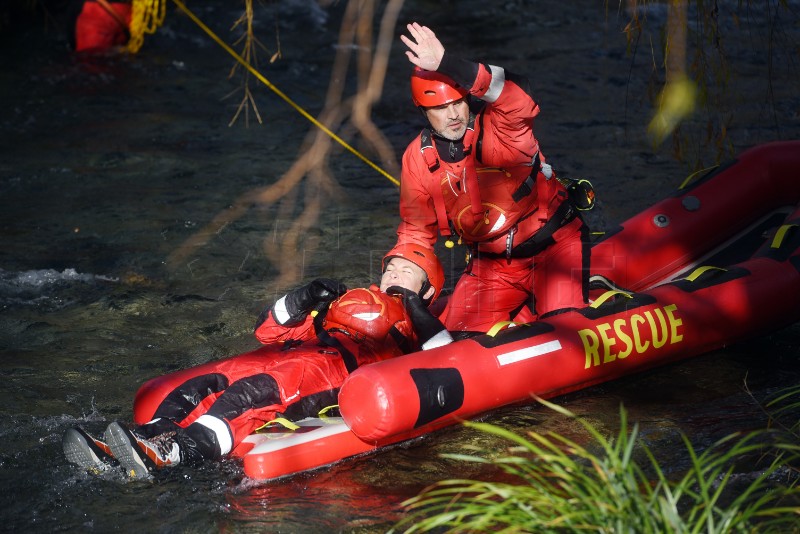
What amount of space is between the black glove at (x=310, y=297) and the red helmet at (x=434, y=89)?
2.63ft

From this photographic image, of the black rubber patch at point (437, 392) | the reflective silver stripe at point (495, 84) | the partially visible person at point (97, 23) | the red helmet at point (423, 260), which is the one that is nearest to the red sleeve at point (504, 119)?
the reflective silver stripe at point (495, 84)

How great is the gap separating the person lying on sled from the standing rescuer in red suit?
0.80ft

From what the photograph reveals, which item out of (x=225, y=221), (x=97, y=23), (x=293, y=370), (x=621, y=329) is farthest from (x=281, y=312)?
(x=97, y=23)

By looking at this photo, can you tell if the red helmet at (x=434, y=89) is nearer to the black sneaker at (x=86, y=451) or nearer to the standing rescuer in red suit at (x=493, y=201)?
the standing rescuer in red suit at (x=493, y=201)

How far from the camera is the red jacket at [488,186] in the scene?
4.01 m

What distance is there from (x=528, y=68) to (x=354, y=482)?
6620mm

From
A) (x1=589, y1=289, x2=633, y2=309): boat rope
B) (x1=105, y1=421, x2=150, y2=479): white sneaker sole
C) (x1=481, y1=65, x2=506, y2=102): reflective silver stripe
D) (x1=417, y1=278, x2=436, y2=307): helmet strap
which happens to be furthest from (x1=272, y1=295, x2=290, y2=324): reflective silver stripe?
(x1=589, y1=289, x2=633, y2=309): boat rope

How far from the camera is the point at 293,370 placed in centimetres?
390

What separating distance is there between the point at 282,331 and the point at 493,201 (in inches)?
40.1

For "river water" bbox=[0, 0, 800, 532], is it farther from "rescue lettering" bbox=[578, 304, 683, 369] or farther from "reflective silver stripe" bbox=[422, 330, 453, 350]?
"reflective silver stripe" bbox=[422, 330, 453, 350]

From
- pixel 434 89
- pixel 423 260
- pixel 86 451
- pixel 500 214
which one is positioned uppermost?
pixel 434 89

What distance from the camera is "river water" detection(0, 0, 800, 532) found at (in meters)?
3.61

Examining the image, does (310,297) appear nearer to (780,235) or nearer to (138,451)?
(138,451)

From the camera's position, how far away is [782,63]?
30.7 ft
